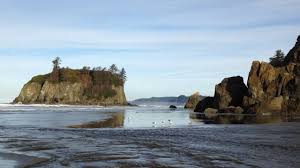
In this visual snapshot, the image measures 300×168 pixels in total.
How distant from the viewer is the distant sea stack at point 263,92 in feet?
254

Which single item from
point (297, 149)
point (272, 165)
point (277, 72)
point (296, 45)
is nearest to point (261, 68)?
point (277, 72)

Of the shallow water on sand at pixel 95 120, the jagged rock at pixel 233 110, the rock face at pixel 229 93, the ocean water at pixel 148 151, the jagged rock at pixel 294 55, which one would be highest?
the jagged rock at pixel 294 55

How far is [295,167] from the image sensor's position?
58.0 ft

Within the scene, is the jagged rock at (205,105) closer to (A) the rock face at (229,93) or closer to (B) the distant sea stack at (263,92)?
(B) the distant sea stack at (263,92)

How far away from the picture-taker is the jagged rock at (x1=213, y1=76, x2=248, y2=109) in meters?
90.2

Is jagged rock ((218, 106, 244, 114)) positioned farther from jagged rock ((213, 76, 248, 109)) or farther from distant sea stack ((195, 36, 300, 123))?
jagged rock ((213, 76, 248, 109))

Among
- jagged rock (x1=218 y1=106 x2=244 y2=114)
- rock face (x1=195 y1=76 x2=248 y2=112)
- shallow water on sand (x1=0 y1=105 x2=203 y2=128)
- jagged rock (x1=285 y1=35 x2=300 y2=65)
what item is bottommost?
shallow water on sand (x1=0 y1=105 x2=203 y2=128)

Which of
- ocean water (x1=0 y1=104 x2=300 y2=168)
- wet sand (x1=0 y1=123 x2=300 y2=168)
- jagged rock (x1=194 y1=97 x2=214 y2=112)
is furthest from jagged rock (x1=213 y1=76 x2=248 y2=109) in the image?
ocean water (x1=0 y1=104 x2=300 y2=168)

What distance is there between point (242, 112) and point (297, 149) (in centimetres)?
5714

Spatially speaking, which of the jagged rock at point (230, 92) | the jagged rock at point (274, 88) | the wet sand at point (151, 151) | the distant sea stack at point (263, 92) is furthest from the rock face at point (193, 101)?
the wet sand at point (151, 151)

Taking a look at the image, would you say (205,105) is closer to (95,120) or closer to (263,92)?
(263,92)

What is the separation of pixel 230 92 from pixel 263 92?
329 inches

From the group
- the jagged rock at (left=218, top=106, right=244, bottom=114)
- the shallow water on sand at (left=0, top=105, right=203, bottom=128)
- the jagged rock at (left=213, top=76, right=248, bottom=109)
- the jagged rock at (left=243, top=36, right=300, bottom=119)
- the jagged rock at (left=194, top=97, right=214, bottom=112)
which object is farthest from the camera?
the jagged rock at (left=194, top=97, right=214, bottom=112)

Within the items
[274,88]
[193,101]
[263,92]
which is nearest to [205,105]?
[263,92]
